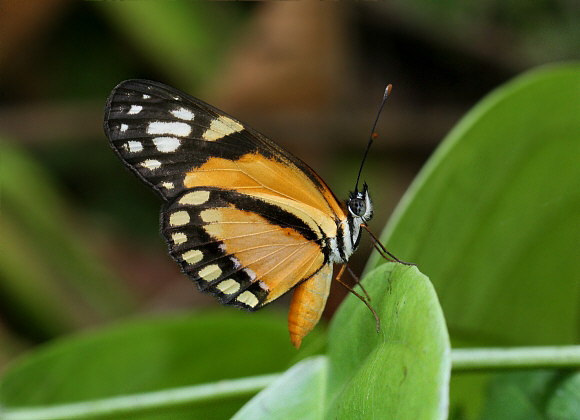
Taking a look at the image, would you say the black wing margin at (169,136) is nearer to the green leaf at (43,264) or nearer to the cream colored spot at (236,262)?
the cream colored spot at (236,262)

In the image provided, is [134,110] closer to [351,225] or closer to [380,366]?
[351,225]

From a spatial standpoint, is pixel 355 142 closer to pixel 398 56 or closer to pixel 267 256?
pixel 398 56

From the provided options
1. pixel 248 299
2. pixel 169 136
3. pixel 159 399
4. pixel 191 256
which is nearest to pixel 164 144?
pixel 169 136

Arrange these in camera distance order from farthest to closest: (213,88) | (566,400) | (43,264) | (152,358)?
1. (213,88)
2. (43,264)
3. (152,358)
4. (566,400)

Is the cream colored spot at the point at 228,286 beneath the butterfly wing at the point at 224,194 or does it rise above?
beneath

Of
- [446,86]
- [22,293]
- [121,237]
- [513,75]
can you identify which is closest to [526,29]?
[513,75]

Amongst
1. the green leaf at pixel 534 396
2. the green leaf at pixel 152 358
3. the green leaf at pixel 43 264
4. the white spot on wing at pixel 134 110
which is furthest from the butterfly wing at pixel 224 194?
the green leaf at pixel 43 264

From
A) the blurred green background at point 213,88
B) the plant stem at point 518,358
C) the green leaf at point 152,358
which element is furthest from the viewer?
the blurred green background at point 213,88
